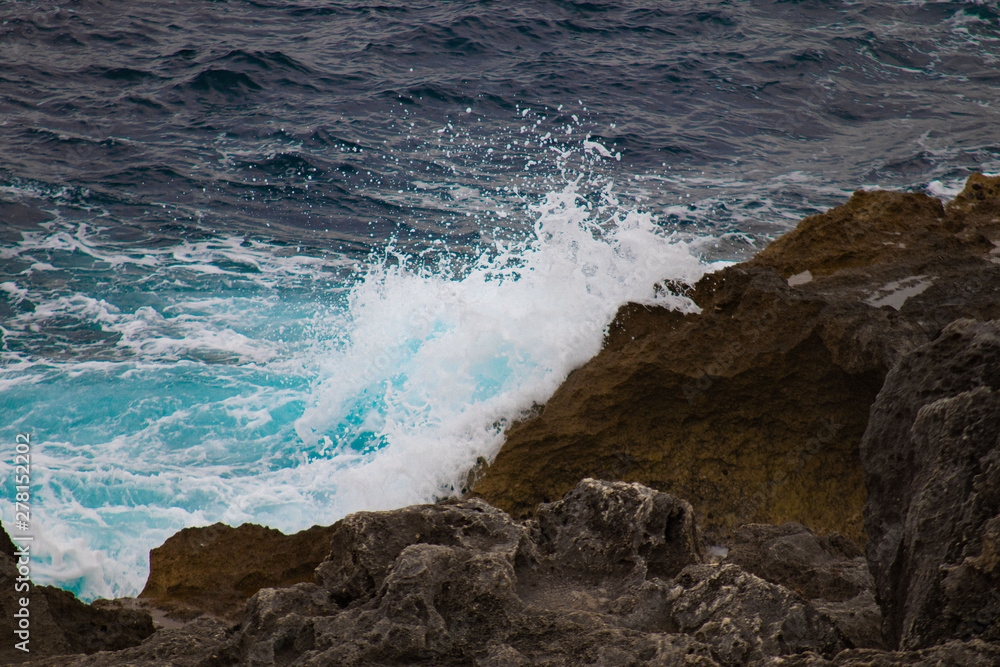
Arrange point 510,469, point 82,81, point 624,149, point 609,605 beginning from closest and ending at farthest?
1. point 609,605
2. point 510,469
3. point 624,149
4. point 82,81

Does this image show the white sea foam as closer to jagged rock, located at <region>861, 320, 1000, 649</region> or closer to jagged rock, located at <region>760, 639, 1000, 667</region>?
jagged rock, located at <region>861, 320, 1000, 649</region>

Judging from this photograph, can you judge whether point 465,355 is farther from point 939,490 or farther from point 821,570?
point 939,490

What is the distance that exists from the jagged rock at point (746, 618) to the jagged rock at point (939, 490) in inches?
7.2

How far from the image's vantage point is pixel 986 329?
6.48 feet

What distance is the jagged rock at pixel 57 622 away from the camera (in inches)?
93.6

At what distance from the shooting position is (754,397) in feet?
12.5

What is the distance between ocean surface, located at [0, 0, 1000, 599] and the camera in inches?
189

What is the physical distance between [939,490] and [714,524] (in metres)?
2.02

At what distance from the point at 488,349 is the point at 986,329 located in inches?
139

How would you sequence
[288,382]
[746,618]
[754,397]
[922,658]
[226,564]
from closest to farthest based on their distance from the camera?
[922,658], [746,618], [226,564], [754,397], [288,382]

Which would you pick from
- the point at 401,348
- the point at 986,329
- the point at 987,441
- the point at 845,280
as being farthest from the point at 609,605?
the point at 401,348

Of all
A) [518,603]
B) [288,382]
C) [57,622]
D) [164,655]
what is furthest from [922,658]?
[288,382]

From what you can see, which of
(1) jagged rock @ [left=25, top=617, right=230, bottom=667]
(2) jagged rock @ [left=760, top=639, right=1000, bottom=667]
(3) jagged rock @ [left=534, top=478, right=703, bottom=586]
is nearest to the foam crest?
(3) jagged rock @ [left=534, top=478, right=703, bottom=586]

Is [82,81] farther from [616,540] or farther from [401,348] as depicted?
[616,540]
